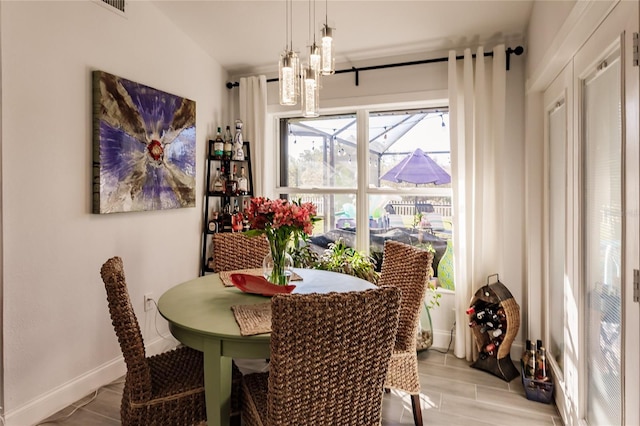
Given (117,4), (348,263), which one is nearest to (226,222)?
(348,263)

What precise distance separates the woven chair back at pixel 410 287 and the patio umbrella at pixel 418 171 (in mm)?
1142

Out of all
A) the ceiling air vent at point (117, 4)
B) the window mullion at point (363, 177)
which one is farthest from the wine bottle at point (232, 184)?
the ceiling air vent at point (117, 4)

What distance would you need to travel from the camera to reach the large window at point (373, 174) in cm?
326

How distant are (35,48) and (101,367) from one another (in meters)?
1.97

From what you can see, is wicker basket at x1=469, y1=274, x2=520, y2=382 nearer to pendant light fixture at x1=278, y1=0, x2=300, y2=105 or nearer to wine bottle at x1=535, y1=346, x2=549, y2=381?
wine bottle at x1=535, y1=346, x2=549, y2=381

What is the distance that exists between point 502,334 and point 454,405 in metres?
0.63

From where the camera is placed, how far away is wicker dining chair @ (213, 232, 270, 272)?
8.98 feet

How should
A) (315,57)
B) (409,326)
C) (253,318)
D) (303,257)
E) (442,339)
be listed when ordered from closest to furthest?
1. (253,318)
2. (315,57)
3. (409,326)
4. (442,339)
5. (303,257)

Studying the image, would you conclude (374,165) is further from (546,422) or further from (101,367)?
(101,367)

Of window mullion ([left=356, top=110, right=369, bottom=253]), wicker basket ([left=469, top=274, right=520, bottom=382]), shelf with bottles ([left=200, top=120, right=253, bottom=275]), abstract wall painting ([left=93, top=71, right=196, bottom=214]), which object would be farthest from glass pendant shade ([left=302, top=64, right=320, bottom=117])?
wicker basket ([left=469, top=274, right=520, bottom=382])

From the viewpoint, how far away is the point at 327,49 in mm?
1830

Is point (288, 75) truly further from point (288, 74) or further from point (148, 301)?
point (148, 301)

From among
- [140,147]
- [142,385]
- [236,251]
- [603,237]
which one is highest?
[140,147]

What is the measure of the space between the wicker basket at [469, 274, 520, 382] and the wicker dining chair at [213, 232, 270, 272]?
1570 millimetres
